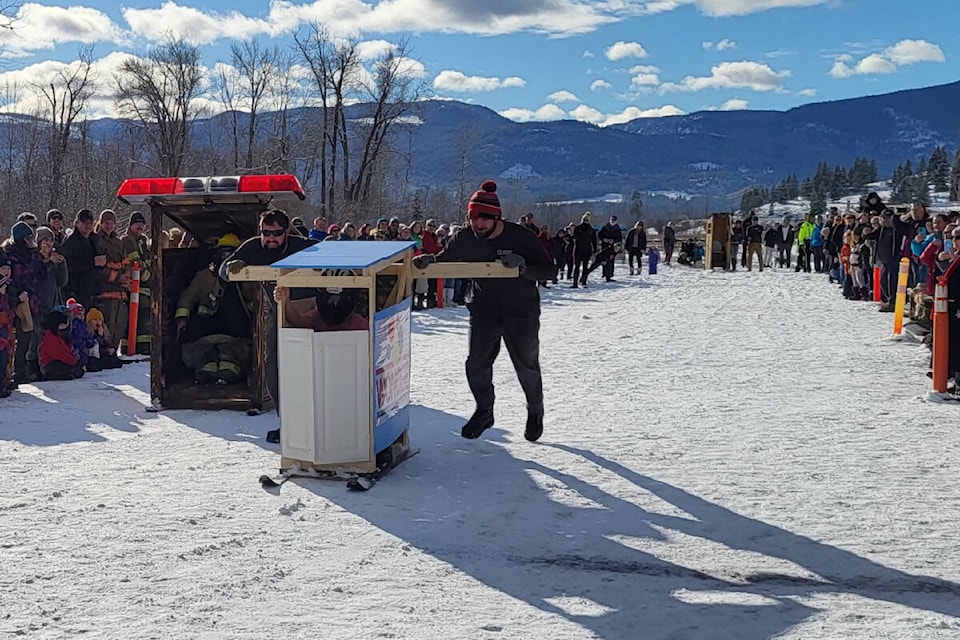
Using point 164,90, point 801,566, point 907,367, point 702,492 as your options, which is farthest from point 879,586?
point 164,90

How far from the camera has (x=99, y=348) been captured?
40.8 feet

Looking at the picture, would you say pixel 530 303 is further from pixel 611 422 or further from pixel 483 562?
pixel 483 562

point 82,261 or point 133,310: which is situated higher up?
point 82,261

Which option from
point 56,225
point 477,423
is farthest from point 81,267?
point 477,423

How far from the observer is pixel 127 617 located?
464 centimetres

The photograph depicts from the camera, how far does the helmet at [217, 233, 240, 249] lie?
10.3m

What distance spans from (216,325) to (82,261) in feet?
10.4

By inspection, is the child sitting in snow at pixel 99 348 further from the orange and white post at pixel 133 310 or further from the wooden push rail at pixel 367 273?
the wooden push rail at pixel 367 273

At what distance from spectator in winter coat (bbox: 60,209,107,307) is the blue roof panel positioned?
6174 millimetres

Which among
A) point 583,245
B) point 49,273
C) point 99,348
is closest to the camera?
point 49,273

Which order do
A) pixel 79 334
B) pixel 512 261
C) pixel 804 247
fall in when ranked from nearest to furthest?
pixel 512 261 → pixel 79 334 → pixel 804 247

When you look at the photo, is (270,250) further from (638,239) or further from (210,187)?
(638,239)

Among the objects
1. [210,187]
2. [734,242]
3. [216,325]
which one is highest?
[210,187]

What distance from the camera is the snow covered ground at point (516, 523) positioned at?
15.6 ft
